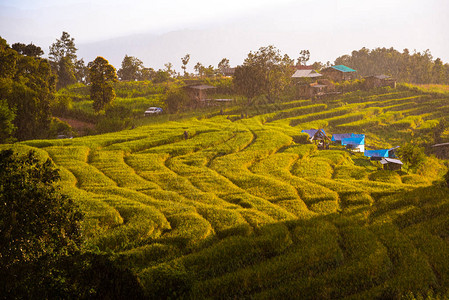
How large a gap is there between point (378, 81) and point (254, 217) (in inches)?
2721

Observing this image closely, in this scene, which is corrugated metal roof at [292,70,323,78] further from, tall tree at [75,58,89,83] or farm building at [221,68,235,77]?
tall tree at [75,58,89,83]

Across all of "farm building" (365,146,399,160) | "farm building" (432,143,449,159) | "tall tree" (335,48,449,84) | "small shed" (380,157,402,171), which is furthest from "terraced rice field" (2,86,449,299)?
"tall tree" (335,48,449,84)

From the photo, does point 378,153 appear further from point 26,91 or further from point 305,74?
point 305,74

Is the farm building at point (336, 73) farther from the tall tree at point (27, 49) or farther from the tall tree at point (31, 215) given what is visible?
the tall tree at point (31, 215)

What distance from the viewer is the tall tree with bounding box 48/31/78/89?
7575 centimetres

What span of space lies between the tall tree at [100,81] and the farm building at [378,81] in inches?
2050

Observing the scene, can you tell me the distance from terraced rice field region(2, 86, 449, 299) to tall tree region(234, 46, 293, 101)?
23134 mm

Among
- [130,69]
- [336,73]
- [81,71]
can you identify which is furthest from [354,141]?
[81,71]

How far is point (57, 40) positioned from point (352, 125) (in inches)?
2517

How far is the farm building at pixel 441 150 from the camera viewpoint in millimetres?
41469

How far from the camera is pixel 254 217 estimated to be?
1895 centimetres

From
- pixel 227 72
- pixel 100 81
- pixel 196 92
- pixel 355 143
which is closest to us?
pixel 355 143

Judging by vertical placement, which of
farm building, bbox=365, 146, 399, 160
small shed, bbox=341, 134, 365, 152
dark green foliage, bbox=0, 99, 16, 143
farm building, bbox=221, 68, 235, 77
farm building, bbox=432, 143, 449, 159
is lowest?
farm building, bbox=432, 143, 449, 159

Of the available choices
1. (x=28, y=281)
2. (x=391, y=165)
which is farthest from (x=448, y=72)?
(x=28, y=281)
